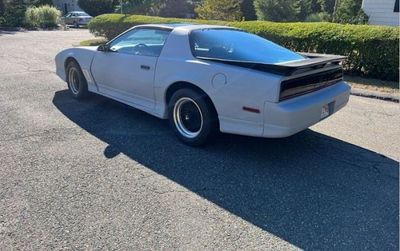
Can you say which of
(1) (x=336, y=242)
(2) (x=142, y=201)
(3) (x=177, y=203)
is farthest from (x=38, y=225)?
(1) (x=336, y=242)

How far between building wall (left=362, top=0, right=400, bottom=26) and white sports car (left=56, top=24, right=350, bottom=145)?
12689mm

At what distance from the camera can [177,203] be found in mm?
3020

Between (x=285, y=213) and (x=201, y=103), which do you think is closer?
(x=285, y=213)

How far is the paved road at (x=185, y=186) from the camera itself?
261cm

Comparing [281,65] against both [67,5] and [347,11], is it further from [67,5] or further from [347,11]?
[67,5]

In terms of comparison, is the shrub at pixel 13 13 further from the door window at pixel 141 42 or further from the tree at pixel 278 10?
the door window at pixel 141 42

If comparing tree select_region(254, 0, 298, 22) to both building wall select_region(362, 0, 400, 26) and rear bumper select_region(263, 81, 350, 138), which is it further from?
rear bumper select_region(263, 81, 350, 138)

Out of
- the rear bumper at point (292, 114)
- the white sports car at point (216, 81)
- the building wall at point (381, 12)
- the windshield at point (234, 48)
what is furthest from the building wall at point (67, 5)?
the rear bumper at point (292, 114)

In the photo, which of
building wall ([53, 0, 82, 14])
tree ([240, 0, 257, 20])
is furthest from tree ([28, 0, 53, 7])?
tree ([240, 0, 257, 20])

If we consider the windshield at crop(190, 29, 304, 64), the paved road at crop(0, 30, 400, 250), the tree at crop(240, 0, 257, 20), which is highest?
the tree at crop(240, 0, 257, 20)

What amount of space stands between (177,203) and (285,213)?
93 cm

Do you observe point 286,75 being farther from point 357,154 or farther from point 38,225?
point 38,225

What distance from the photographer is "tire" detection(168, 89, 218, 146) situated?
3898 mm

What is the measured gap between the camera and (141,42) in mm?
4691
